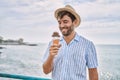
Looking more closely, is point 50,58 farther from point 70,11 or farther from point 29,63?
point 29,63

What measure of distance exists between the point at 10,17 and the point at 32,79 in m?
20.0

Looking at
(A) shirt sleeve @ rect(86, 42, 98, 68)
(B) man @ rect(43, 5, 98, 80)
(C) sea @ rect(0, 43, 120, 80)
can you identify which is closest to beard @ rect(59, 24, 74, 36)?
(B) man @ rect(43, 5, 98, 80)

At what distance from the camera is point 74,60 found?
143 cm

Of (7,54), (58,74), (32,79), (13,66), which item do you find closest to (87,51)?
(58,74)

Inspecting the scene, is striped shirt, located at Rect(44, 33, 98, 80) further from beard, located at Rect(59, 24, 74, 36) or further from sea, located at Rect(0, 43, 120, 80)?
sea, located at Rect(0, 43, 120, 80)

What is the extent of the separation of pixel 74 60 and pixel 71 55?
0.03m

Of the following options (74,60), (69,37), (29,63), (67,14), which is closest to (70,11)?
(67,14)

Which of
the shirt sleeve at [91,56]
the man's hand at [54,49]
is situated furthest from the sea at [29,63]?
the man's hand at [54,49]

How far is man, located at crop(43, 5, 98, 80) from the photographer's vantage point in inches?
55.9

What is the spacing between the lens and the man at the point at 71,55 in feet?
4.66

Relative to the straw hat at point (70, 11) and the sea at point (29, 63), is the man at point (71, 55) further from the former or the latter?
the sea at point (29, 63)

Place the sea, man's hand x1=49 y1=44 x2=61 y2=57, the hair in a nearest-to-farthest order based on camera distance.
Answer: man's hand x1=49 y1=44 x2=61 y2=57
the hair
the sea

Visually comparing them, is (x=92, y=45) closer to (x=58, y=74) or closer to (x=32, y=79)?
(x=58, y=74)

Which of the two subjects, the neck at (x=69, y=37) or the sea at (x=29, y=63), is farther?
the sea at (x=29, y=63)
